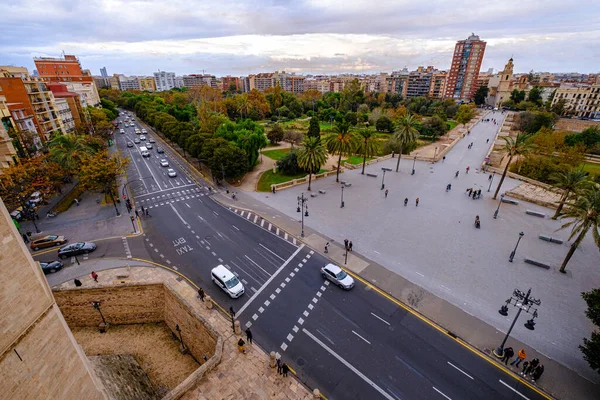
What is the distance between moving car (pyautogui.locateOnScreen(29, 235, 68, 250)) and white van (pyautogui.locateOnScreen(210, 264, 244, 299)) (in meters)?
18.2

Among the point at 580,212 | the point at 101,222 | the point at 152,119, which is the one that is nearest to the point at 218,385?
the point at 101,222

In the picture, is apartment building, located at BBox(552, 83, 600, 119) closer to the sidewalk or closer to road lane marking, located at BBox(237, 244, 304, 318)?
road lane marking, located at BBox(237, 244, 304, 318)

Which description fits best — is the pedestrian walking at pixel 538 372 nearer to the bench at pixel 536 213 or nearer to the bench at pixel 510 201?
the bench at pixel 536 213

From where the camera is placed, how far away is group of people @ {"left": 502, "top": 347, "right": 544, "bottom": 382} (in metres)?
15.1

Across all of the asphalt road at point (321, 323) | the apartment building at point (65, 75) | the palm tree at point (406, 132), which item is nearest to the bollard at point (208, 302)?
the asphalt road at point (321, 323)

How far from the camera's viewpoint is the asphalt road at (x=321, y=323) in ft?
50.0

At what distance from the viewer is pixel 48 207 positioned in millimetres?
35812

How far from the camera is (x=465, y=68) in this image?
138 metres

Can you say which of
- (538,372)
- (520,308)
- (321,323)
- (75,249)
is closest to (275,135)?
(75,249)

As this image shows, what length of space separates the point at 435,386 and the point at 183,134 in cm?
5774

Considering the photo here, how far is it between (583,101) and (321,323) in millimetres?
130503

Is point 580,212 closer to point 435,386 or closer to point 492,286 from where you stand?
point 492,286

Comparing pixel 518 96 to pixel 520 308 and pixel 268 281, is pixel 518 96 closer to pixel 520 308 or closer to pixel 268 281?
pixel 520 308

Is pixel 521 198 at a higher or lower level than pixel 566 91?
lower
